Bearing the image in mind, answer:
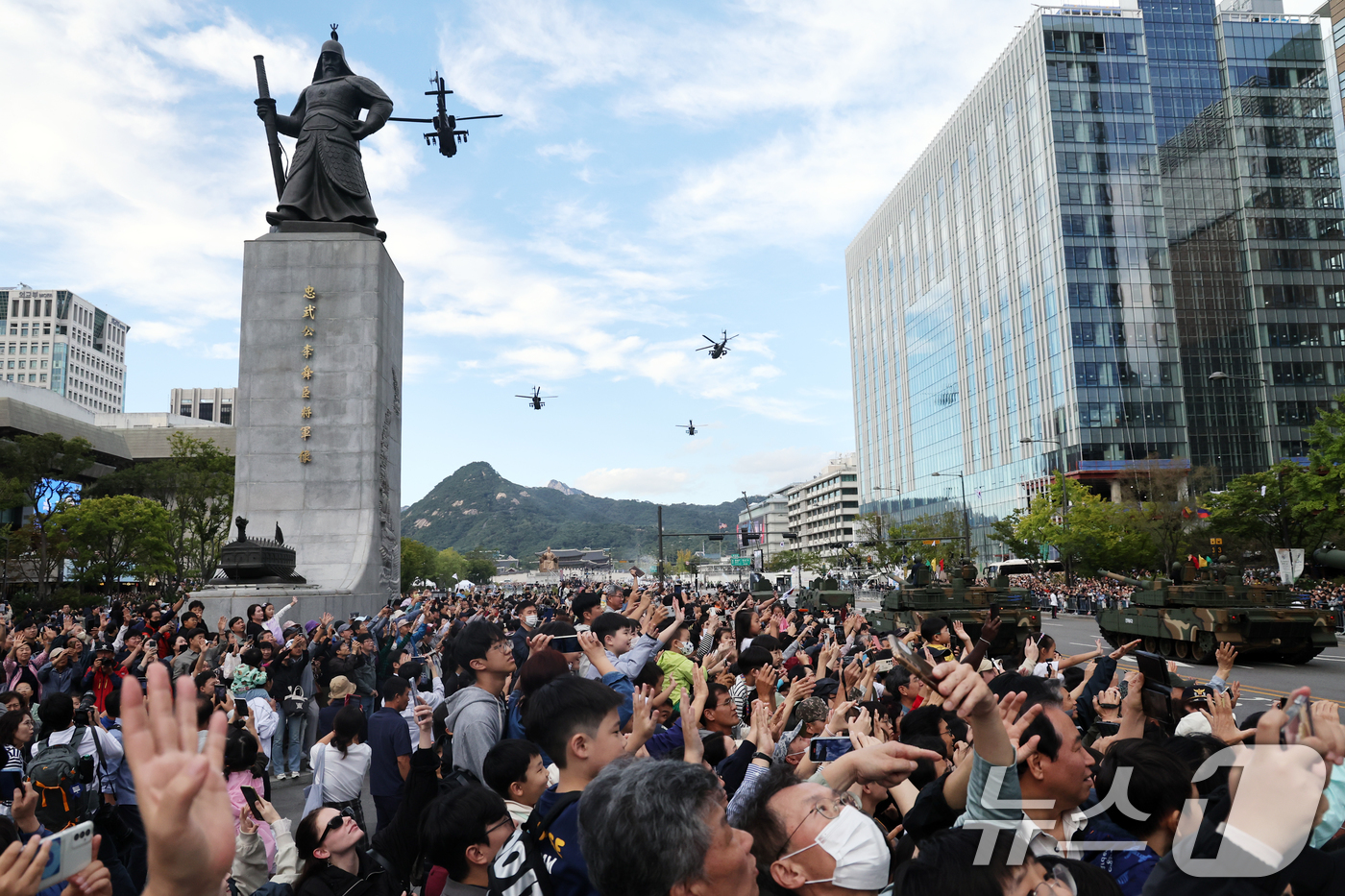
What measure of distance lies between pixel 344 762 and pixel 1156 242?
74.1 metres

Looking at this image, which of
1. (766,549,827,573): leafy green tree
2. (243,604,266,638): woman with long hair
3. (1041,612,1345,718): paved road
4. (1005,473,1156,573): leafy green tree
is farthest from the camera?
(766,549,827,573): leafy green tree

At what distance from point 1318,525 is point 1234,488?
349cm

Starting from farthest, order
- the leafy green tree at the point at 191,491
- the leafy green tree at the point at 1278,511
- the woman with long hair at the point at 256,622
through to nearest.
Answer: the leafy green tree at the point at 191,491 → the leafy green tree at the point at 1278,511 → the woman with long hair at the point at 256,622

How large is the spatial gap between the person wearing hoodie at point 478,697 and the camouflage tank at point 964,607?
52.0 feet

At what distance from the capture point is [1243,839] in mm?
2234

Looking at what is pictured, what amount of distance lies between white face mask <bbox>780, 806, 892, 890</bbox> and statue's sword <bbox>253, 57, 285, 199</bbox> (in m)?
26.3

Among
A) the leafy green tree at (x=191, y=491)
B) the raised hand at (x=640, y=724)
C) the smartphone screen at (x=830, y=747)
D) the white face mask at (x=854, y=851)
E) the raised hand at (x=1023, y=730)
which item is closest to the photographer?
the white face mask at (x=854, y=851)

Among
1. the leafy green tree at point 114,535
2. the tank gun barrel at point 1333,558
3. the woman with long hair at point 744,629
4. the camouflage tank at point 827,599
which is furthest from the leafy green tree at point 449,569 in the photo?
the woman with long hair at point 744,629

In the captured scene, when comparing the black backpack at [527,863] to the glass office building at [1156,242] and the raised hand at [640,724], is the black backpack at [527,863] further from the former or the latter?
the glass office building at [1156,242]

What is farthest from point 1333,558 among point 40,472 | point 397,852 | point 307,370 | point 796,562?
point 796,562

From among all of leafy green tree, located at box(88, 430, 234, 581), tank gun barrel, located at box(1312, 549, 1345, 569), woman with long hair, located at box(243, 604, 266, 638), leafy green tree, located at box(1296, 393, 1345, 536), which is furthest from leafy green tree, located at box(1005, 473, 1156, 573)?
woman with long hair, located at box(243, 604, 266, 638)

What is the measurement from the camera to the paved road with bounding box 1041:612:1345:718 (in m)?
14.7

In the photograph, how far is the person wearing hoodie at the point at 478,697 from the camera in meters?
4.75

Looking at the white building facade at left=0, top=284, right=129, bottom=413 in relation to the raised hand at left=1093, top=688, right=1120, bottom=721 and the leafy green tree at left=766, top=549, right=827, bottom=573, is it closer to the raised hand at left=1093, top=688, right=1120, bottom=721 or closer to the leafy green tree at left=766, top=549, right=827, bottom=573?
the leafy green tree at left=766, top=549, right=827, bottom=573
